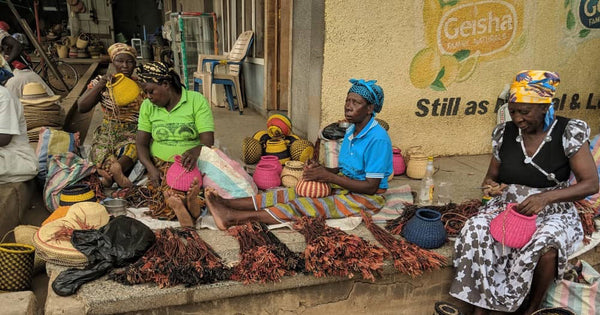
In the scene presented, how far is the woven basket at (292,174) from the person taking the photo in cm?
352

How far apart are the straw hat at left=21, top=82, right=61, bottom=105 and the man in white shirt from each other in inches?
60.0

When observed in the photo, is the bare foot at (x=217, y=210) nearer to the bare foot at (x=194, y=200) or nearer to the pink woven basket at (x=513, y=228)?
the bare foot at (x=194, y=200)

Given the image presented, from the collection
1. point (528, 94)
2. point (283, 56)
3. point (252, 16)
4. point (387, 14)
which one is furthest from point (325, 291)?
point (252, 16)

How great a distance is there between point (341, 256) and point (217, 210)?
0.93 m

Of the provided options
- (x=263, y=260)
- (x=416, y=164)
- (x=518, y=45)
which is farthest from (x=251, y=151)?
(x=518, y=45)

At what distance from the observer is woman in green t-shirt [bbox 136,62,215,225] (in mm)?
3217

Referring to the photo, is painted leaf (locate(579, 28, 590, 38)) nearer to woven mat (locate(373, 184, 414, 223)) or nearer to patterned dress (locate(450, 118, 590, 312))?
patterned dress (locate(450, 118, 590, 312))

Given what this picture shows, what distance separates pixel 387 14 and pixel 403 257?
8.19 ft

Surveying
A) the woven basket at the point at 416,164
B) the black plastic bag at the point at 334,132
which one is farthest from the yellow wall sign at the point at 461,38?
the black plastic bag at the point at 334,132

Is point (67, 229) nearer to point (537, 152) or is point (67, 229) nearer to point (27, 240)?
point (27, 240)

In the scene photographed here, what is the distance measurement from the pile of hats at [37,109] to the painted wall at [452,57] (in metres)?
3.38

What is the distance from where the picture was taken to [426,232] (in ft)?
8.55

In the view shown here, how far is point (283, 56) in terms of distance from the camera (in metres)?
6.22

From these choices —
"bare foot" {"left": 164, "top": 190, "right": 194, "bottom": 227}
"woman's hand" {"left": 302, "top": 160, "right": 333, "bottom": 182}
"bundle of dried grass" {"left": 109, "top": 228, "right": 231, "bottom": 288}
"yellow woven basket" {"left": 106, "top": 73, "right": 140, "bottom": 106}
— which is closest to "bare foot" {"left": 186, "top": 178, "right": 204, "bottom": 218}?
"bare foot" {"left": 164, "top": 190, "right": 194, "bottom": 227}
